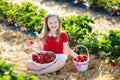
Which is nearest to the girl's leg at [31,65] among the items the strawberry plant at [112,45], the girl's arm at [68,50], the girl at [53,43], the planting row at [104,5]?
the girl at [53,43]

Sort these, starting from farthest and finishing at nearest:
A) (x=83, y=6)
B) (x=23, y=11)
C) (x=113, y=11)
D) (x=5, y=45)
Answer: (x=83, y=6)
(x=113, y=11)
(x=23, y=11)
(x=5, y=45)

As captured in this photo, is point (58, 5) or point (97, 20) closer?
point (97, 20)

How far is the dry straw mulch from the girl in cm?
15

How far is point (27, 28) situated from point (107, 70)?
1855 millimetres

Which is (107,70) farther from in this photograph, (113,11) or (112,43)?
(113,11)

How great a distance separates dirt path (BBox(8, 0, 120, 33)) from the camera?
6516 mm

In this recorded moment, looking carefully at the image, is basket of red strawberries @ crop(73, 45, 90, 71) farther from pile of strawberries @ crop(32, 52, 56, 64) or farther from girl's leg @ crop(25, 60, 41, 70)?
girl's leg @ crop(25, 60, 41, 70)

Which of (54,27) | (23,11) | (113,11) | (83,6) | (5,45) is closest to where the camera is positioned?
(54,27)

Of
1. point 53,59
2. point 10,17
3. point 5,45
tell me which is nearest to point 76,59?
point 53,59

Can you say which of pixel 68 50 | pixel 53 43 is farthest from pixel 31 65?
pixel 68 50

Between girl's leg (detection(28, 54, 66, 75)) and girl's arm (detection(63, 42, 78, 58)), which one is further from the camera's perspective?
girl's arm (detection(63, 42, 78, 58))

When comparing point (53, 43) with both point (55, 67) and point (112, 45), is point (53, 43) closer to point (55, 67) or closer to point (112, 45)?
point (55, 67)

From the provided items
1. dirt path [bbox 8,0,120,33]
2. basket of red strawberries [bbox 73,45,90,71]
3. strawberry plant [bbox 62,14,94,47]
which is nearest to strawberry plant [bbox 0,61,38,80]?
basket of red strawberries [bbox 73,45,90,71]

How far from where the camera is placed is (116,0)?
6949mm
